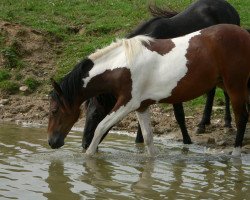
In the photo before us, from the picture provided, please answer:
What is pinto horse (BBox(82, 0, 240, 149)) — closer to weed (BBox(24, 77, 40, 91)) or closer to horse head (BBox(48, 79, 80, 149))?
horse head (BBox(48, 79, 80, 149))

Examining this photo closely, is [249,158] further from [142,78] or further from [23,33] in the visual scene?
[23,33]

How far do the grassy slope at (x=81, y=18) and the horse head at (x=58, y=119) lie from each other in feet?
14.4

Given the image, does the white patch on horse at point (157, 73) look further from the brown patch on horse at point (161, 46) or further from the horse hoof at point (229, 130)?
the horse hoof at point (229, 130)

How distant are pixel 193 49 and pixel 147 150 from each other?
4.71ft

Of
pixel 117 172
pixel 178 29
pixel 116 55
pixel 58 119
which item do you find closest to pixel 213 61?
pixel 116 55

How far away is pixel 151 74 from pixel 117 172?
4.57 feet

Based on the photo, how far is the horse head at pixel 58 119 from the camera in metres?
7.62

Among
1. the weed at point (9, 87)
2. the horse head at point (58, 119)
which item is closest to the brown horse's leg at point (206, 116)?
the horse head at point (58, 119)

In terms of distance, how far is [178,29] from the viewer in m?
9.10

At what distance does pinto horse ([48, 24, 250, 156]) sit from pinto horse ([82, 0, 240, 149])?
447 millimetres

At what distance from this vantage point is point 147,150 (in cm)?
793

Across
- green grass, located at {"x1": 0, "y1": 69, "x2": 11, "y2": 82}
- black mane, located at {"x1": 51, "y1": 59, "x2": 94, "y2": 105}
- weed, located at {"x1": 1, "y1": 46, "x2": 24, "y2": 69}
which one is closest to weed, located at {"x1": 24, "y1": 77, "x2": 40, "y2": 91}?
green grass, located at {"x1": 0, "y1": 69, "x2": 11, "y2": 82}

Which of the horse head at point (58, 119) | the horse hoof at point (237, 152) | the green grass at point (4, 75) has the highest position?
the green grass at point (4, 75)

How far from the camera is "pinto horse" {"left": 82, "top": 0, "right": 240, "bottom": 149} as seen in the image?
26.6ft
